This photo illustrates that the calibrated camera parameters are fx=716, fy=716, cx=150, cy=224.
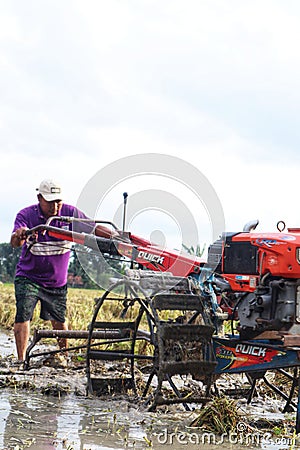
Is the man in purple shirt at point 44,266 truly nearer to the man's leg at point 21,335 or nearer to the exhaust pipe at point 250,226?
the man's leg at point 21,335

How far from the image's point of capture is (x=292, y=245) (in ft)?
18.4

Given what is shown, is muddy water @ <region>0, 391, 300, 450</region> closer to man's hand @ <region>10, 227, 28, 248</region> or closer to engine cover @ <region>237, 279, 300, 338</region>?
engine cover @ <region>237, 279, 300, 338</region>

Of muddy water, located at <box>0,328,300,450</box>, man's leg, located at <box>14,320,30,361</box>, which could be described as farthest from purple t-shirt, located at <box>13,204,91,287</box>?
muddy water, located at <box>0,328,300,450</box>

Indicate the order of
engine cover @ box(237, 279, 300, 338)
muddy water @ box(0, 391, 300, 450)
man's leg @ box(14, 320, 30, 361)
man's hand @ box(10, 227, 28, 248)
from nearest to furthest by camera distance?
muddy water @ box(0, 391, 300, 450)
engine cover @ box(237, 279, 300, 338)
man's hand @ box(10, 227, 28, 248)
man's leg @ box(14, 320, 30, 361)

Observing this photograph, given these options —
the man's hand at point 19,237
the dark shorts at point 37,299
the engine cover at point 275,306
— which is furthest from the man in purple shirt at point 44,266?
the engine cover at point 275,306

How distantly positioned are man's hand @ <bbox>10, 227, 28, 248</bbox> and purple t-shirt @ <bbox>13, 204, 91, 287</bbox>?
1.32 feet

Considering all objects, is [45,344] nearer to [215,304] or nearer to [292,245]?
[215,304]

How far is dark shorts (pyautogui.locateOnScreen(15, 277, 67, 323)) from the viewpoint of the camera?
8164 mm

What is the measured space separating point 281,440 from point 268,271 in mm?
1308

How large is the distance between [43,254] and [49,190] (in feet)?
2.47

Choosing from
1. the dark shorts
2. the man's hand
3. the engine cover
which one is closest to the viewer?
the engine cover

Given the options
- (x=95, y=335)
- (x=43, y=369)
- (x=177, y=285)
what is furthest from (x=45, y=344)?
(x=177, y=285)

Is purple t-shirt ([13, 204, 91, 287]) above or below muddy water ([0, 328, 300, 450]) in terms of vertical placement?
above

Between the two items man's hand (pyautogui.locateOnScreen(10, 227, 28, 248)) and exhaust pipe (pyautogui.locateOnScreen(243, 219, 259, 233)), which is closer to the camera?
exhaust pipe (pyautogui.locateOnScreen(243, 219, 259, 233))
